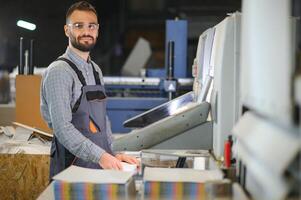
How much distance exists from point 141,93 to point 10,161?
2.16 metres

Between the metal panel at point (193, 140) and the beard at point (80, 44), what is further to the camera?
the beard at point (80, 44)

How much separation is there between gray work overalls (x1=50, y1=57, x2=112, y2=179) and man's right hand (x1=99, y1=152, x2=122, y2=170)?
174mm

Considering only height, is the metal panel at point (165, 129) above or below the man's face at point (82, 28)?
below

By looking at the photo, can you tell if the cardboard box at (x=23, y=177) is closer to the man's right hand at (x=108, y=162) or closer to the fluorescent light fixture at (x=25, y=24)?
the man's right hand at (x=108, y=162)

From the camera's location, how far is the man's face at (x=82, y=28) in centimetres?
287

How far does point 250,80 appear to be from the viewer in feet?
5.40

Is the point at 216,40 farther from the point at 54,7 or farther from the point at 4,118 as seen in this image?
the point at 54,7

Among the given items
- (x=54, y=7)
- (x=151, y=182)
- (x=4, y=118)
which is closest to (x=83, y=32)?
(x=151, y=182)

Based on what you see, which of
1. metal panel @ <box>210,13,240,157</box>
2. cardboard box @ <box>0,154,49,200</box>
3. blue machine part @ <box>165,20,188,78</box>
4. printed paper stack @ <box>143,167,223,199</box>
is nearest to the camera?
printed paper stack @ <box>143,167,223,199</box>

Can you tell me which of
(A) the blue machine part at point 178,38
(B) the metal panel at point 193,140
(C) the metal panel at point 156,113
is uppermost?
(A) the blue machine part at point 178,38

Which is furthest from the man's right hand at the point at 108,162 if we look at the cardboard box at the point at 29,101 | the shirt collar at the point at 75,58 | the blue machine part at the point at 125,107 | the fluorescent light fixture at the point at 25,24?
the blue machine part at the point at 125,107

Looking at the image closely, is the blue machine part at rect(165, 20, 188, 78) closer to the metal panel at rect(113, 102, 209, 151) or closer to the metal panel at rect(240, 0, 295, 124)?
the metal panel at rect(113, 102, 209, 151)

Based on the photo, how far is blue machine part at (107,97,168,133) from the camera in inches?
201

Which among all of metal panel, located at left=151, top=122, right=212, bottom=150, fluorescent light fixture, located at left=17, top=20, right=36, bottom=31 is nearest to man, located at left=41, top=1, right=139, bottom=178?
metal panel, located at left=151, top=122, right=212, bottom=150
